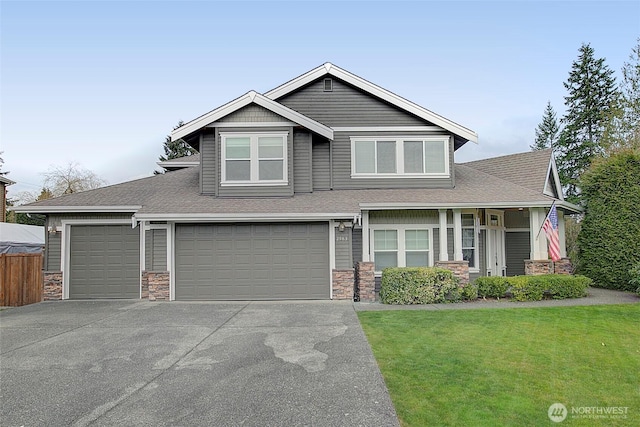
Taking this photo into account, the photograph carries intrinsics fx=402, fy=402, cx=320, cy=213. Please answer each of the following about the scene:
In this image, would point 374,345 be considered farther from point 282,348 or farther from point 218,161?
point 218,161

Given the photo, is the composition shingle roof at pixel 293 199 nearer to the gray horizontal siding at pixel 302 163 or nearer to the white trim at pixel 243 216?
the white trim at pixel 243 216

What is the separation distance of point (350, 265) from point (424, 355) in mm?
5861

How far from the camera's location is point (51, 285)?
12523mm

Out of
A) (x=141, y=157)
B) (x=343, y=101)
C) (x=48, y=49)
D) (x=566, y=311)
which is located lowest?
(x=566, y=311)

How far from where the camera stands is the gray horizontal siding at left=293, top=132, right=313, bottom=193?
13.6 m

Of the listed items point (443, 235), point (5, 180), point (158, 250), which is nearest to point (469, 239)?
point (443, 235)

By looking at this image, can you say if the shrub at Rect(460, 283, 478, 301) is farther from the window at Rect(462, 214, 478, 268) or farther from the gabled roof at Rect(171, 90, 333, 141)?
the gabled roof at Rect(171, 90, 333, 141)

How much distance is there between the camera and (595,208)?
14078mm

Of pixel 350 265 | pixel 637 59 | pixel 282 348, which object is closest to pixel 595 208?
pixel 350 265

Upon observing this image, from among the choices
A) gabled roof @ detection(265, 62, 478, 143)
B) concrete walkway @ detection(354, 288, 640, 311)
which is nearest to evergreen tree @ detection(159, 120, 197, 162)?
gabled roof @ detection(265, 62, 478, 143)

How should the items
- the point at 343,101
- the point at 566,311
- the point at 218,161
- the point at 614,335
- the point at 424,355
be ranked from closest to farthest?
1. the point at 424,355
2. the point at 614,335
3. the point at 566,311
4. the point at 218,161
5. the point at 343,101

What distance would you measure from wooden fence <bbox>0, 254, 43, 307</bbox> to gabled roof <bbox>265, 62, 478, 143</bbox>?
9459 mm

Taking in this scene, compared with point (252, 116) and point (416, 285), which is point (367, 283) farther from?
point (252, 116)

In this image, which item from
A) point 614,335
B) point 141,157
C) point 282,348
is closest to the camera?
point 282,348
